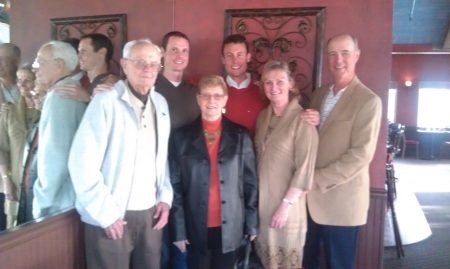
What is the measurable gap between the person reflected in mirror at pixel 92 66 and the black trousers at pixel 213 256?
0.94 m

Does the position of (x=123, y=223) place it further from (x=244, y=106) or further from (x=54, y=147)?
(x=244, y=106)

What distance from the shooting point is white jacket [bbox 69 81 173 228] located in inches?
62.3

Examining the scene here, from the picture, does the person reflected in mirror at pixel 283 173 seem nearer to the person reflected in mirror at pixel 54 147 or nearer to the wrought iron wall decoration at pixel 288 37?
the wrought iron wall decoration at pixel 288 37

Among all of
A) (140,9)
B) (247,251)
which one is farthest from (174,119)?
(140,9)

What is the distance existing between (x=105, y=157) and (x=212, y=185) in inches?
21.9

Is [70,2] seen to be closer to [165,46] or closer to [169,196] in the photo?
[165,46]

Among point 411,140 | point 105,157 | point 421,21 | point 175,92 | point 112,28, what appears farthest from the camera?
point 411,140

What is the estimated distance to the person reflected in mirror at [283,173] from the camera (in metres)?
1.91

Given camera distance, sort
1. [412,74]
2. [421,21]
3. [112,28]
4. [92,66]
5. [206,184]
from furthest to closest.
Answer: [412,74]
[421,21]
[112,28]
[92,66]
[206,184]

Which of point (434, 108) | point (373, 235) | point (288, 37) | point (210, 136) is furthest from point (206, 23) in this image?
point (434, 108)

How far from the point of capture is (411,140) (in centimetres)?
1135

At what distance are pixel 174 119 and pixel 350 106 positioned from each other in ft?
3.30

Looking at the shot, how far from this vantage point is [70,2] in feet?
9.00

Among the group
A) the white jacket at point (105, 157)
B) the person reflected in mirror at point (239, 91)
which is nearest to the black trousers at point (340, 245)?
the person reflected in mirror at point (239, 91)
